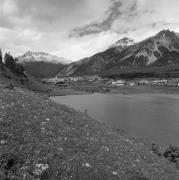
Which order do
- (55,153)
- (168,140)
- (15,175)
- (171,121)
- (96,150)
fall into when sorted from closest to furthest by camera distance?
(15,175) < (55,153) < (96,150) < (168,140) < (171,121)

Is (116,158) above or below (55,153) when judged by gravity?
below

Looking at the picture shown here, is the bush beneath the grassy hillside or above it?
beneath

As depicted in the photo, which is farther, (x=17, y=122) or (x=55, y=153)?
(x=17, y=122)

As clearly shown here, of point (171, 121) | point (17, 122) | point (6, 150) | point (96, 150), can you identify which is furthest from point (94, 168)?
point (171, 121)

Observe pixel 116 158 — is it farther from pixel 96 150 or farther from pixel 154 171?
pixel 154 171

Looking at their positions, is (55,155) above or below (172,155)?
above

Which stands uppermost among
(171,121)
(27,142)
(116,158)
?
(27,142)

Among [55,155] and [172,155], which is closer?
[55,155]

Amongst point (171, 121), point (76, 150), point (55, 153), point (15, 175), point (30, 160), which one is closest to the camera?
point (15, 175)

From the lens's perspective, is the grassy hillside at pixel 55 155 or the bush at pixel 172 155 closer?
the grassy hillside at pixel 55 155

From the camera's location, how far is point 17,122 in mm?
16047

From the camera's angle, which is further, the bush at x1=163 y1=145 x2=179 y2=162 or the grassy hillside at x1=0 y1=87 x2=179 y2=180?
the bush at x1=163 y1=145 x2=179 y2=162

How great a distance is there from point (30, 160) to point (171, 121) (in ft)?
221

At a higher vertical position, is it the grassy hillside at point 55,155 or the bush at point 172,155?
the grassy hillside at point 55,155
